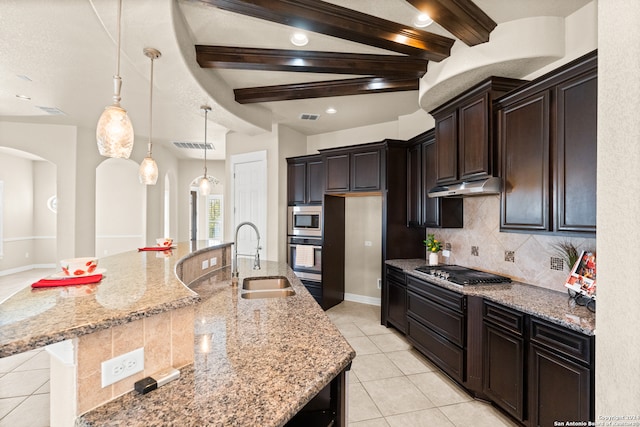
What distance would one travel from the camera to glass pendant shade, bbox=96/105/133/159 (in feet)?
5.64

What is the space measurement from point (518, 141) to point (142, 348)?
8.99 ft

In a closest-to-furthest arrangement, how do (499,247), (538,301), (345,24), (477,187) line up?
(538,301) < (345,24) < (477,187) < (499,247)

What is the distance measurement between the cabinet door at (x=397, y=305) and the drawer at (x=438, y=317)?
161mm

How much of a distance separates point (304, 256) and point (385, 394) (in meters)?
2.40

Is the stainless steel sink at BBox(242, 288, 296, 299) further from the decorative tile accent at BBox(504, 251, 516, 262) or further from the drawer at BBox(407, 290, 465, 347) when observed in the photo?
the decorative tile accent at BBox(504, 251, 516, 262)

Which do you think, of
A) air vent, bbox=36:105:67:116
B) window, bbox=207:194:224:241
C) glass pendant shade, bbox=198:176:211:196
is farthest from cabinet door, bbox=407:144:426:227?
window, bbox=207:194:224:241

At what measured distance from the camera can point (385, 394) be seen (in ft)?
8.15

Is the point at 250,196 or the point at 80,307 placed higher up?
the point at 250,196

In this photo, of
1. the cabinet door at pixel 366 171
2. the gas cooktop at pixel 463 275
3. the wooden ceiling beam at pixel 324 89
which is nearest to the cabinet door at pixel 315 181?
the cabinet door at pixel 366 171

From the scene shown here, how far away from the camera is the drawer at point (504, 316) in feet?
6.51

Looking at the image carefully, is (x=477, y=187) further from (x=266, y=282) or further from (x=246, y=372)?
(x=246, y=372)

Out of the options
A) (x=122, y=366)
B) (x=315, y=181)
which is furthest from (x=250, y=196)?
(x=122, y=366)

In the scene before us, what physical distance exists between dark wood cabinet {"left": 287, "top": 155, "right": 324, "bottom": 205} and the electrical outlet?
12.2ft

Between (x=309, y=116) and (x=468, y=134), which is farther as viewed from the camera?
(x=309, y=116)
